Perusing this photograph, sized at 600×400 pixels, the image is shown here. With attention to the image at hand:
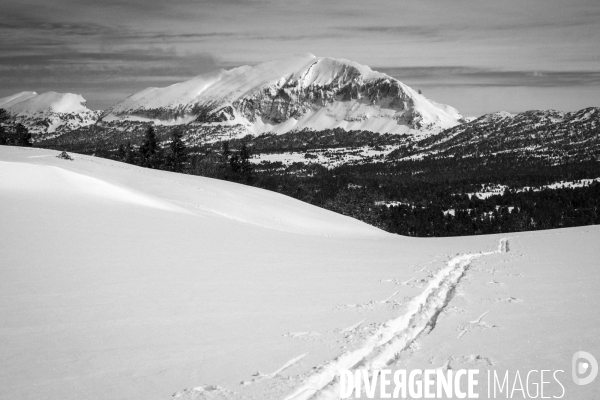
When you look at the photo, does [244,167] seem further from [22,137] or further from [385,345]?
[385,345]

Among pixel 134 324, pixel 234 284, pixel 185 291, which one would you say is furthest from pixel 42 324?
pixel 234 284

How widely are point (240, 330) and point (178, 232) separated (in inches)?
384

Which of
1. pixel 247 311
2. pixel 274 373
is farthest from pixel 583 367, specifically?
pixel 247 311

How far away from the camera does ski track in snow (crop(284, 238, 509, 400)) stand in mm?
6086

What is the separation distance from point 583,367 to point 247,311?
5.95 m

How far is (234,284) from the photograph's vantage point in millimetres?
11078

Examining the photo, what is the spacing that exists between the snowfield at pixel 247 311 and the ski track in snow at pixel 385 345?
1.1 inches

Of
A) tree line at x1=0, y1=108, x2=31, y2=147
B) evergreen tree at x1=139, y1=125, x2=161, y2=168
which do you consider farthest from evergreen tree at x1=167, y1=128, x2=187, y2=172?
tree line at x1=0, y1=108, x2=31, y2=147

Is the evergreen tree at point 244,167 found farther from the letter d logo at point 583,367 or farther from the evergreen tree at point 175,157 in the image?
the letter d logo at point 583,367

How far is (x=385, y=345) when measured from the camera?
7.44 metres

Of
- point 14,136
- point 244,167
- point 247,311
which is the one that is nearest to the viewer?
point 247,311

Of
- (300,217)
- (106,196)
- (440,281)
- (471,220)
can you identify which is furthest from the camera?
(471,220)

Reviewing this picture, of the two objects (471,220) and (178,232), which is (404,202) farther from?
(178,232)

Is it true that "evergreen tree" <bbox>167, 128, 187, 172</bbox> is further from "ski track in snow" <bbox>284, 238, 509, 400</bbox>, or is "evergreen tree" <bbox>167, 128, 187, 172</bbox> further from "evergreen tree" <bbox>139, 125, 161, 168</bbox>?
"ski track in snow" <bbox>284, 238, 509, 400</bbox>
